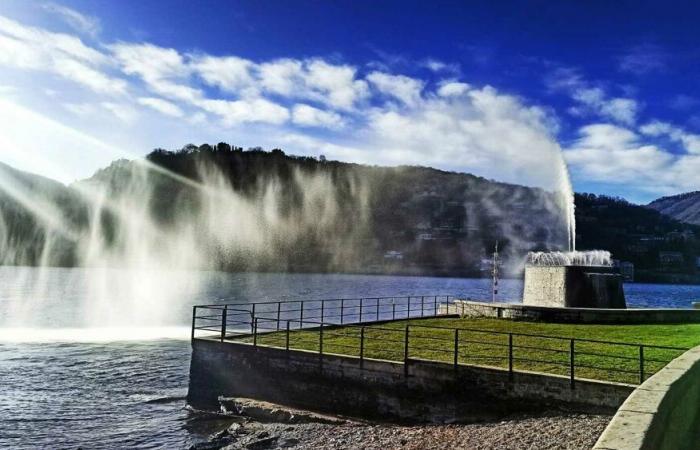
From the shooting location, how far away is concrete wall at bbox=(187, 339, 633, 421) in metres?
13.0

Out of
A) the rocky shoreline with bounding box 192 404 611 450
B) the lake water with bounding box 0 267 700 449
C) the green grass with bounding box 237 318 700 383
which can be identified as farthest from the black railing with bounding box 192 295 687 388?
the lake water with bounding box 0 267 700 449

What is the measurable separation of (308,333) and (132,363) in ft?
40.9

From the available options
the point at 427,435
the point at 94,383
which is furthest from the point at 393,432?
the point at 94,383

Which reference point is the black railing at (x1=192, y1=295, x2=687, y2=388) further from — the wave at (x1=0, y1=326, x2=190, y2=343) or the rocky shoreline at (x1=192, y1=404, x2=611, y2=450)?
the wave at (x1=0, y1=326, x2=190, y2=343)

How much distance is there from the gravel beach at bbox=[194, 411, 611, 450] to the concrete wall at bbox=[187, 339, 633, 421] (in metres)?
0.41

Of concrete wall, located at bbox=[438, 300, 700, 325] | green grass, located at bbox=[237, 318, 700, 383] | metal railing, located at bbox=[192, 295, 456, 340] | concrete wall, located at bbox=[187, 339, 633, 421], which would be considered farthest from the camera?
concrete wall, located at bbox=[438, 300, 700, 325]

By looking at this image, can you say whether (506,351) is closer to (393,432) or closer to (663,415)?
(393,432)

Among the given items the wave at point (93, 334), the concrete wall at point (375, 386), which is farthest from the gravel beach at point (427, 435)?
the wave at point (93, 334)

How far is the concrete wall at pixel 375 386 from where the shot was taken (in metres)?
13.0

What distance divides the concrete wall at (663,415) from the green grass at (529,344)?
4417mm

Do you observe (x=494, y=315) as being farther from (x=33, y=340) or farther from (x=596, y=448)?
(x=33, y=340)

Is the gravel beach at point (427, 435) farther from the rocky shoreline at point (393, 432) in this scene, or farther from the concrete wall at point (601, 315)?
the concrete wall at point (601, 315)

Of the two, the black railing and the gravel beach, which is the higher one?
the black railing

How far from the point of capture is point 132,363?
30.1 m
